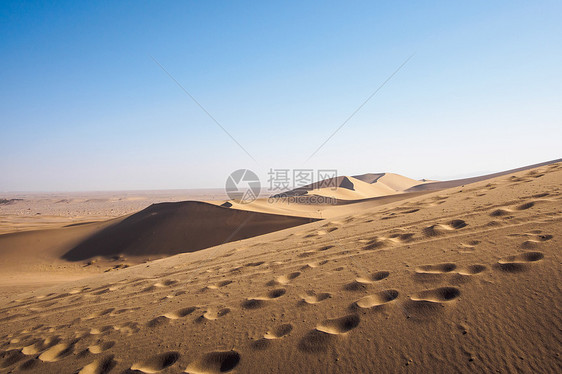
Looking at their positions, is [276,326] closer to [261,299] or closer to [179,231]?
[261,299]

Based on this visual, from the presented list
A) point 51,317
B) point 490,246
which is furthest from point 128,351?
point 490,246

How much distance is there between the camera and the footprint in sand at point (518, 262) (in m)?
2.26

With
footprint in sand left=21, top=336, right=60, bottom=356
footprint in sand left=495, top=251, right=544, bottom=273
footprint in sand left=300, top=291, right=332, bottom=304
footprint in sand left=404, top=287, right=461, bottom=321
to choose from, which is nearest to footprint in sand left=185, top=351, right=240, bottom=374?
footprint in sand left=300, top=291, right=332, bottom=304

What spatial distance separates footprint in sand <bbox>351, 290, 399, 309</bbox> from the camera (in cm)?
229

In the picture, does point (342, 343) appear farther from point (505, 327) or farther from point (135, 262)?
point (135, 262)

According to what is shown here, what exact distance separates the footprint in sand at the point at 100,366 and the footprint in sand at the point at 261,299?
1.12 meters

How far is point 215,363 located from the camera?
2.04 m

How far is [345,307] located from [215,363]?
1062mm

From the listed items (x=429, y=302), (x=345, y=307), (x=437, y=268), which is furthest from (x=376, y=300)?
(x=437, y=268)

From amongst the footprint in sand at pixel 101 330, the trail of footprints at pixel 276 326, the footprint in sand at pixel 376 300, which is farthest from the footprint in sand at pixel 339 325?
the footprint in sand at pixel 101 330

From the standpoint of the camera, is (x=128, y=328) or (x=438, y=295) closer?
(x=438, y=295)

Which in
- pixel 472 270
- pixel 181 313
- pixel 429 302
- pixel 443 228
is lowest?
pixel 181 313

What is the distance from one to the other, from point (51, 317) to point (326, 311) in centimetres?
353

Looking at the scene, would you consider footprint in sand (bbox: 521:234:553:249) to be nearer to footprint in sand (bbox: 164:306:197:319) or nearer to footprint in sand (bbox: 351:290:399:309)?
footprint in sand (bbox: 351:290:399:309)
